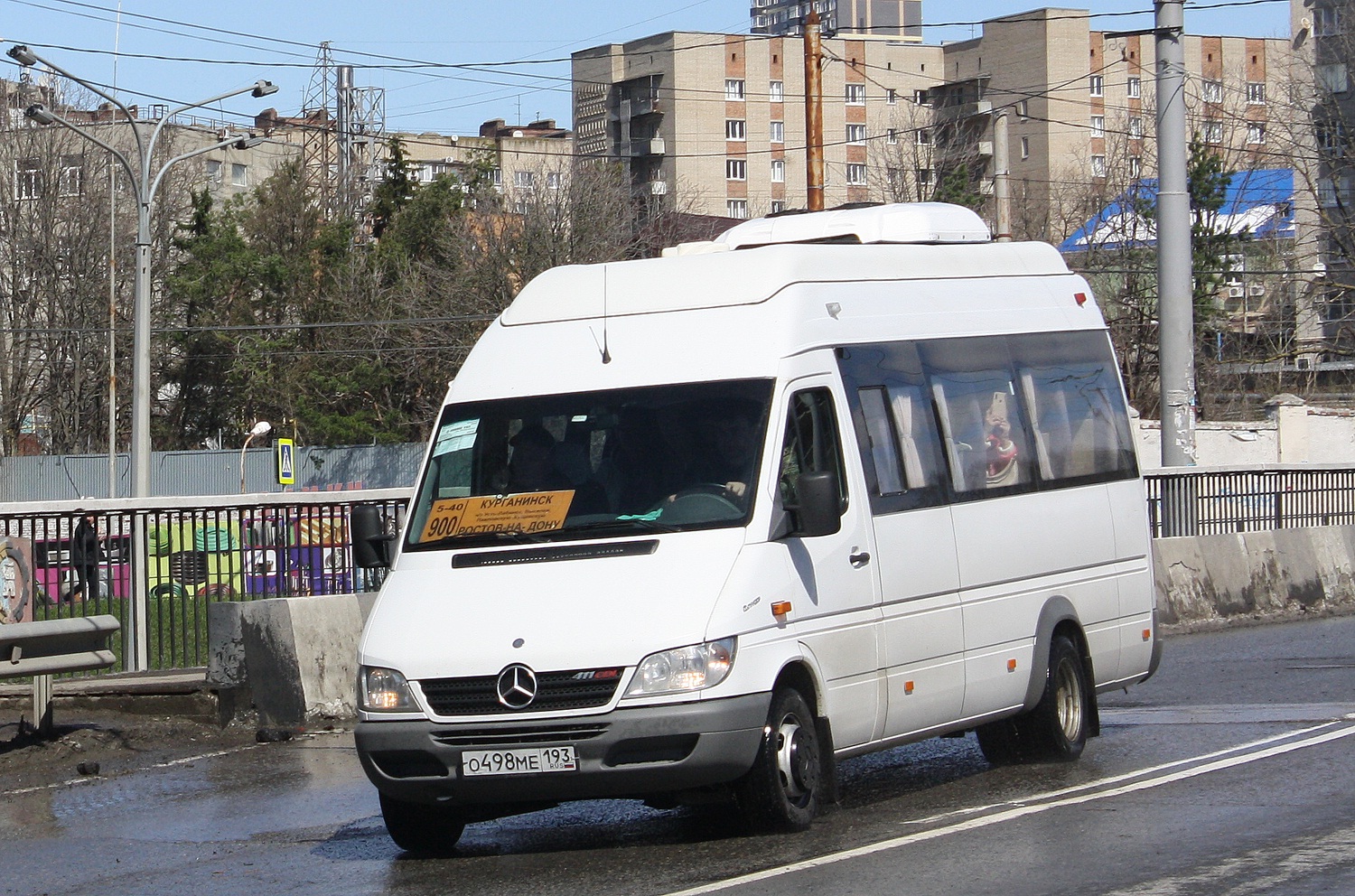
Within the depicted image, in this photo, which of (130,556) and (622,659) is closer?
(622,659)

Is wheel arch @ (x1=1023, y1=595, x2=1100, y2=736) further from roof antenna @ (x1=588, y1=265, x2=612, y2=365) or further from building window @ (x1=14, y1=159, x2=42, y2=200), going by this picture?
building window @ (x1=14, y1=159, x2=42, y2=200)

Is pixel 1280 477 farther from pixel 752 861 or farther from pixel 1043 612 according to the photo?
pixel 752 861

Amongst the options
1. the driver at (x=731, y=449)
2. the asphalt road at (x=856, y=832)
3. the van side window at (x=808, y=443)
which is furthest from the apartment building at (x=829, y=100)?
the driver at (x=731, y=449)

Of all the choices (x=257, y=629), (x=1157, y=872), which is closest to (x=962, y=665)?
(x=1157, y=872)

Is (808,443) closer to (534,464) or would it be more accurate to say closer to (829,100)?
(534,464)

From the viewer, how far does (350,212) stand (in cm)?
6631

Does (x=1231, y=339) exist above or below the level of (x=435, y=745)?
above

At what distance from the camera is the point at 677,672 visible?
290 inches

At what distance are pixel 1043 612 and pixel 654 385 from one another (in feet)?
8.57

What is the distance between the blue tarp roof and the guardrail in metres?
44.3

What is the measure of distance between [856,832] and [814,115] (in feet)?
61.2

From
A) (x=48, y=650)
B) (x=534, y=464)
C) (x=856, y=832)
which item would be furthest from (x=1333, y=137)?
(x=856, y=832)

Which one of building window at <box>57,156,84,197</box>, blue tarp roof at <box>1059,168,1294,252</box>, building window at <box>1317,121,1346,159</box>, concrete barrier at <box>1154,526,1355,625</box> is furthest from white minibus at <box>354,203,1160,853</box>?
building window at <box>57,156,84,197</box>

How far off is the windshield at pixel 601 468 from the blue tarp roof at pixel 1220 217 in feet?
152
